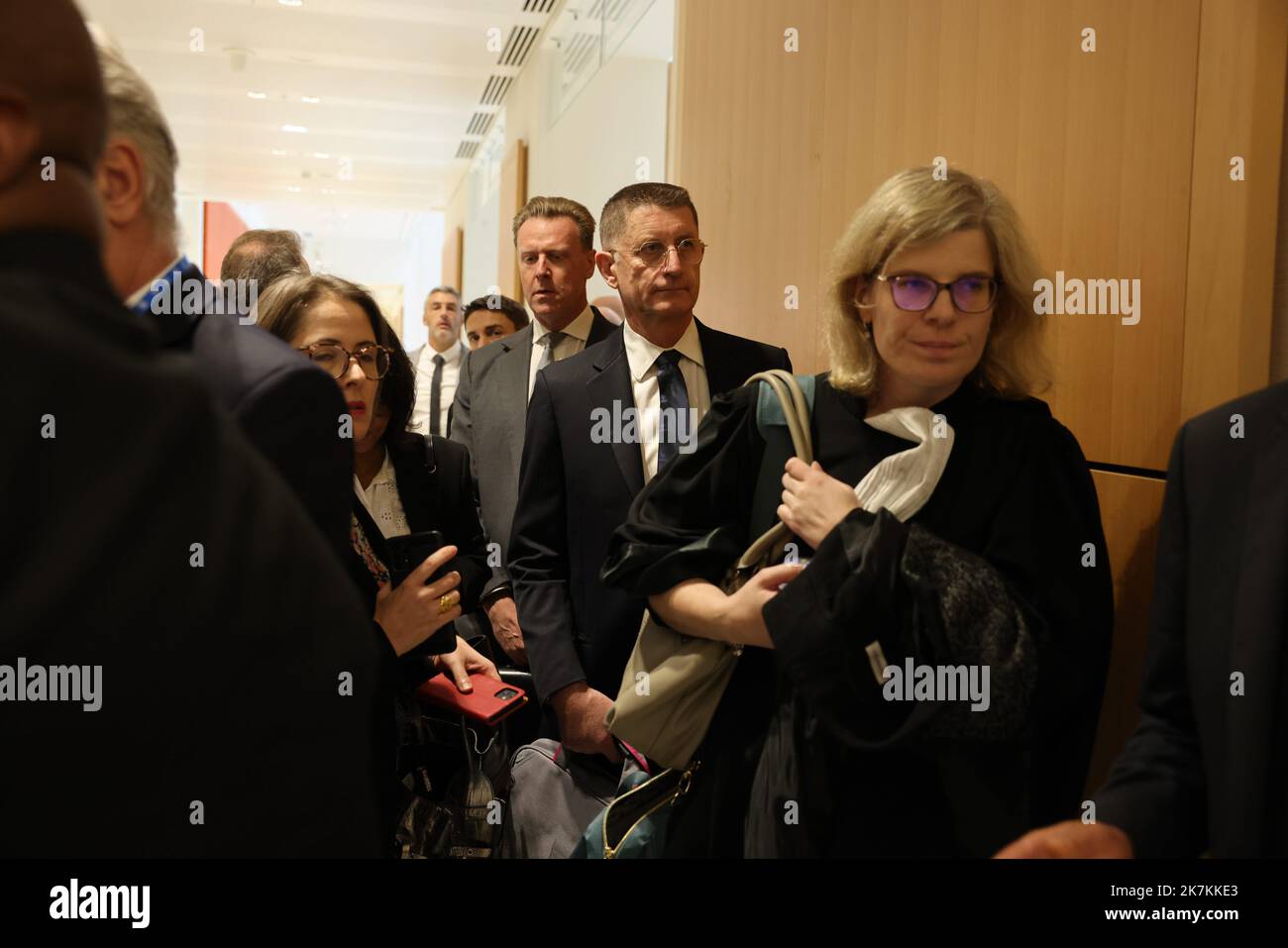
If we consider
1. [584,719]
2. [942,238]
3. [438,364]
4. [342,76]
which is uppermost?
[342,76]

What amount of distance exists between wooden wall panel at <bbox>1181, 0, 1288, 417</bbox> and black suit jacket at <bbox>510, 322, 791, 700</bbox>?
1.00 meters

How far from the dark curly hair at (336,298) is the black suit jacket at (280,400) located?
19 cm

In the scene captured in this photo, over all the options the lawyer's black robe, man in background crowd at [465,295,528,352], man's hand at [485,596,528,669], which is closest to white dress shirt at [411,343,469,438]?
man in background crowd at [465,295,528,352]

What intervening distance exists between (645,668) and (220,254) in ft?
4.73

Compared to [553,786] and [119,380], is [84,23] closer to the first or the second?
[119,380]

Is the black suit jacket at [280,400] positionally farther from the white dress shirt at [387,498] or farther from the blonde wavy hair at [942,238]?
the blonde wavy hair at [942,238]

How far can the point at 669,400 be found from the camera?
2133mm

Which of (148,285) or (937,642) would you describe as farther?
(937,642)

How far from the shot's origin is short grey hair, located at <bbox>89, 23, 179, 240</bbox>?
721 millimetres

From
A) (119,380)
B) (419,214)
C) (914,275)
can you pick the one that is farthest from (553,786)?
(419,214)

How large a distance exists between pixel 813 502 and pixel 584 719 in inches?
33.1

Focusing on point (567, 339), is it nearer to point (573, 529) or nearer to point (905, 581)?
point (573, 529)

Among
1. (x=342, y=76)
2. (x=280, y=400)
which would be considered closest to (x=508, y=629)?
(x=280, y=400)

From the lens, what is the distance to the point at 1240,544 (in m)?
0.95
